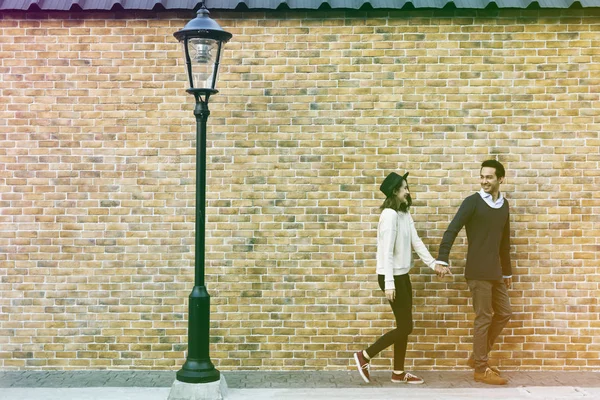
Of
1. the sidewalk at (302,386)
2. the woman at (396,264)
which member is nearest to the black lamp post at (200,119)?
the sidewalk at (302,386)

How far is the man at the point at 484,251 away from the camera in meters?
6.52

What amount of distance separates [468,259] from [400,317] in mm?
891

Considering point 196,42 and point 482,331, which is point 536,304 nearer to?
point 482,331

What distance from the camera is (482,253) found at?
6531mm

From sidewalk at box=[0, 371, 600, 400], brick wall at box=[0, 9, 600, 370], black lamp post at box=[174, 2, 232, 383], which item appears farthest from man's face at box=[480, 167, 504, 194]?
black lamp post at box=[174, 2, 232, 383]

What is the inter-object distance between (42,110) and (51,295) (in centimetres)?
196

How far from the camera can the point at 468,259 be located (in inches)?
260

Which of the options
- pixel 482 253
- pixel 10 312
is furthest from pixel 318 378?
pixel 10 312

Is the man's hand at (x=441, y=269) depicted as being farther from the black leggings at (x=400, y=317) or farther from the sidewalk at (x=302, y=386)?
the sidewalk at (x=302, y=386)

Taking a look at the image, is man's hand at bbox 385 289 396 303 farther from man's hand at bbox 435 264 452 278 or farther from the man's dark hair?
the man's dark hair

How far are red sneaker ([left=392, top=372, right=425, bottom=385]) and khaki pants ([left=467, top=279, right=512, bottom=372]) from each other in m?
0.58

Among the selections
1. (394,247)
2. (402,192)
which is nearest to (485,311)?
(394,247)

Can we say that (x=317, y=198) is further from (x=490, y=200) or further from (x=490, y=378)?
(x=490, y=378)

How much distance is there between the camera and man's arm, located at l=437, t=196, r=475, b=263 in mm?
6547
